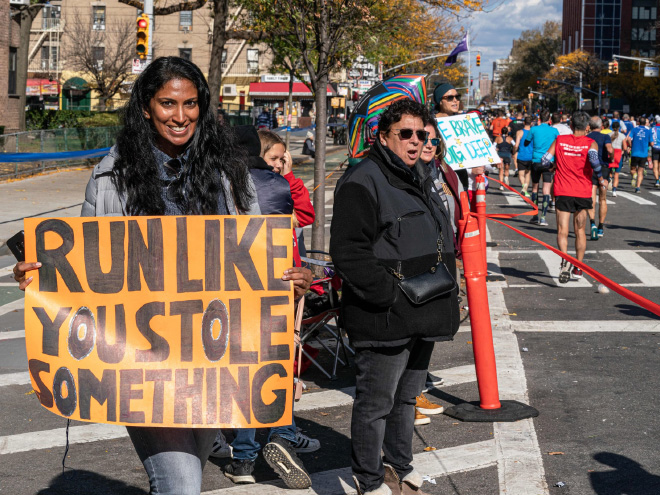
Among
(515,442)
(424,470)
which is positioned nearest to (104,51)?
(515,442)

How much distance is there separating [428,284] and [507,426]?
211 cm

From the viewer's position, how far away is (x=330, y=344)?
823 centimetres

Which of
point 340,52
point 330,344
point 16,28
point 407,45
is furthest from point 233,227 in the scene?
point 407,45

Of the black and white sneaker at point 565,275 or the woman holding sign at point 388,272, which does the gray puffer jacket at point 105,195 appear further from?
the black and white sneaker at point 565,275

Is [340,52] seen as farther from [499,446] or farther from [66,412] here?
[66,412]

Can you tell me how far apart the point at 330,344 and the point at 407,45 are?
46.0 metres

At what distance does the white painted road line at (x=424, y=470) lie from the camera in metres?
4.75

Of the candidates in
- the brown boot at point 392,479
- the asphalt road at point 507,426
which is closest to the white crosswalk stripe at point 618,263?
the asphalt road at point 507,426

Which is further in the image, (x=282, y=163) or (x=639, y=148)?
(x=639, y=148)

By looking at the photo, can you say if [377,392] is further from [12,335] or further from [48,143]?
[48,143]

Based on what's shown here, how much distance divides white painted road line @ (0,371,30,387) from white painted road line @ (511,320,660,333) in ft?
14.7

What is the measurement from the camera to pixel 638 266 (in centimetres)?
1234

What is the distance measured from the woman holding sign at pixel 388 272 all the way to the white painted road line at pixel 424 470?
57 centimetres

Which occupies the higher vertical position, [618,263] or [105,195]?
[105,195]
